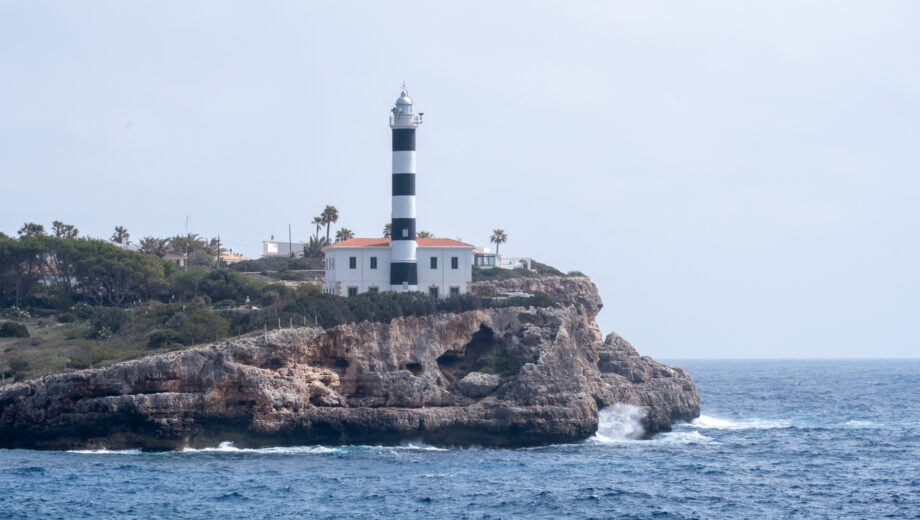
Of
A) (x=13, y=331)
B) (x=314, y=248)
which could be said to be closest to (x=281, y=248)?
(x=314, y=248)

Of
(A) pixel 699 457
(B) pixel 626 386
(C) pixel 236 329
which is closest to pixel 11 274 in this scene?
(C) pixel 236 329

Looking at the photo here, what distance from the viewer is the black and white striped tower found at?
157 feet

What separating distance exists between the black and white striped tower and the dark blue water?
36.5 feet

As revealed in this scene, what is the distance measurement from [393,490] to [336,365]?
11.2 m

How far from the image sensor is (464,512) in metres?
29.1

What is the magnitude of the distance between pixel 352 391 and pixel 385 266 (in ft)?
32.0

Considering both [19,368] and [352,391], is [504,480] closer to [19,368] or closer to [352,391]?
[352,391]

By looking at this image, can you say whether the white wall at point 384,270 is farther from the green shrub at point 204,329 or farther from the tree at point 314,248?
the tree at point 314,248

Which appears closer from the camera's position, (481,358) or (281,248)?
(481,358)

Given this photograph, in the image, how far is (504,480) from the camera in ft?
111

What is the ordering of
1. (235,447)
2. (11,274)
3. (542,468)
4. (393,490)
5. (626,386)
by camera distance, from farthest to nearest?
1. (11,274)
2. (626,386)
3. (235,447)
4. (542,468)
5. (393,490)

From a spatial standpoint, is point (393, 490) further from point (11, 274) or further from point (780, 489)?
point (11, 274)

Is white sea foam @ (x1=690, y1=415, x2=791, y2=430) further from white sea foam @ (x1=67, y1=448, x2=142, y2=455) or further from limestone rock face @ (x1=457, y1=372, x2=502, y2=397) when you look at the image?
white sea foam @ (x1=67, y1=448, x2=142, y2=455)

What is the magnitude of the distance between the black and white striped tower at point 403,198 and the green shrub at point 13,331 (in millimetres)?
17429
